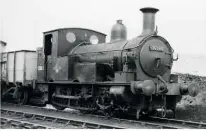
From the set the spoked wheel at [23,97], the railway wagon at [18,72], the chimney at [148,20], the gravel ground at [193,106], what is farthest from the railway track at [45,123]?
the gravel ground at [193,106]

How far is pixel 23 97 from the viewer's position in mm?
15242

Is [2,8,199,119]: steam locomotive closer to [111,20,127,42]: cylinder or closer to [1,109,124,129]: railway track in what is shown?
[111,20,127,42]: cylinder

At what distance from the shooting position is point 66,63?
11789mm

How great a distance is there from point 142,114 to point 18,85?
21.6 feet

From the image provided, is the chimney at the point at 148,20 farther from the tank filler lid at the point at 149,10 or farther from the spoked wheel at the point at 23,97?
the spoked wheel at the point at 23,97

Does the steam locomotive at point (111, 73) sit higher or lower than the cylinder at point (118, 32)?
Result: lower

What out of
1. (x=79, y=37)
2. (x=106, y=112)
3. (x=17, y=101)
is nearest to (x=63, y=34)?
(x=79, y=37)

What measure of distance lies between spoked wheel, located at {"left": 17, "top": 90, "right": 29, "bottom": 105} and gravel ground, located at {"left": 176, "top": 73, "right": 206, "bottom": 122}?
7.04 m

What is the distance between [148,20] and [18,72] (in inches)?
290

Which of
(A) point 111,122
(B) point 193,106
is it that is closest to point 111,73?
(A) point 111,122

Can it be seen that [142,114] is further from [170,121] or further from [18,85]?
[18,85]

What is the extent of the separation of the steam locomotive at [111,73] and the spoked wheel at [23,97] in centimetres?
115

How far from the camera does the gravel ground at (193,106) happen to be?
11.0 meters

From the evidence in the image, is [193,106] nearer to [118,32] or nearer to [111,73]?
[111,73]
